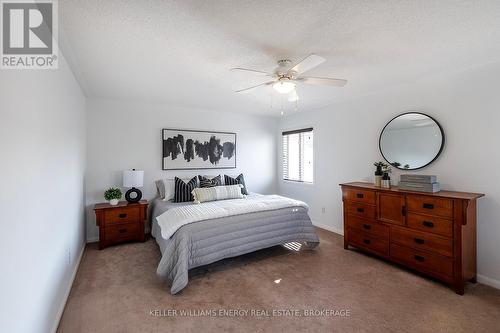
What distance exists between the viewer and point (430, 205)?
2.55m

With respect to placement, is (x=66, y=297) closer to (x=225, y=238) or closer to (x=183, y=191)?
(x=225, y=238)

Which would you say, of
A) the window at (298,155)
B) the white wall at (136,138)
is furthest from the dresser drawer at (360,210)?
the white wall at (136,138)

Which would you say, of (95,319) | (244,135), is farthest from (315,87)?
(95,319)

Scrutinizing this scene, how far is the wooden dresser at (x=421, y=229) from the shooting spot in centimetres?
236

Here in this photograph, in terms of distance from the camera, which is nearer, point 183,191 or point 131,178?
point 131,178

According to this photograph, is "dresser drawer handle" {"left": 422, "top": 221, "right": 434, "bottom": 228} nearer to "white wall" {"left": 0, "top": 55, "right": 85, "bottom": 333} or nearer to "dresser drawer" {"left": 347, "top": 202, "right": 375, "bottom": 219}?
"dresser drawer" {"left": 347, "top": 202, "right": 375, "bottom": 219}

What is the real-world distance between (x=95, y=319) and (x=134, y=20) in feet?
7.97

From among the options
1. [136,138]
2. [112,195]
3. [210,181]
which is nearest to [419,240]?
[210,181]

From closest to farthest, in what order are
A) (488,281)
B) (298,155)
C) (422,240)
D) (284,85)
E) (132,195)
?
(284,85) < (488,281) < (422,240) < (132,195) < (298,155)

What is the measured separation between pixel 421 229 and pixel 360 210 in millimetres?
755

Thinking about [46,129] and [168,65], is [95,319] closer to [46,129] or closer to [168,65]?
[46,129]

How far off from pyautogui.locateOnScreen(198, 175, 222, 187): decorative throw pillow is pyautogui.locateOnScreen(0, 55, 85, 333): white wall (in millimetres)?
2037

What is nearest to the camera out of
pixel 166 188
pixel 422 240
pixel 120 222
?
pixel 422 240

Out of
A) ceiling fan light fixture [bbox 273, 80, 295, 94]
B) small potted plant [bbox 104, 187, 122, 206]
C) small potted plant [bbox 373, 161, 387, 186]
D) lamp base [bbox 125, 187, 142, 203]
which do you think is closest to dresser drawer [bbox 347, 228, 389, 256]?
small potted plant [bbox 373, 161, 387, 186]
